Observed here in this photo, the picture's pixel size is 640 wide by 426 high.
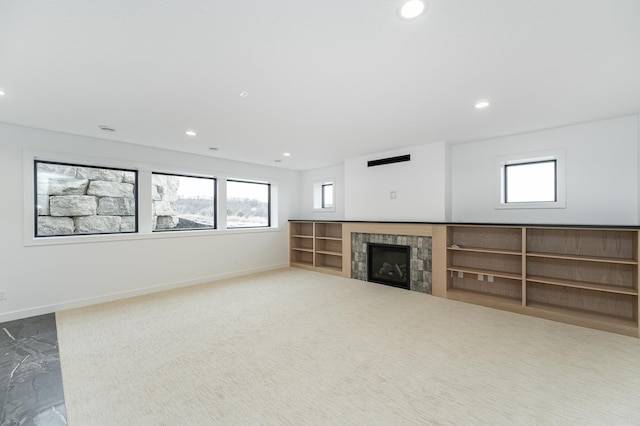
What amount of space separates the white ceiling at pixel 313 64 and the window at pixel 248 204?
102 inches

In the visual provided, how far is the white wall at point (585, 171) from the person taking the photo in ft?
11.2

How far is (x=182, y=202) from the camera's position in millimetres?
5414

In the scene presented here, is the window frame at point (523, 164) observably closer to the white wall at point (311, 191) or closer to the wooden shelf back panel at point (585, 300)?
the wooden shelf back panel at point (585, 300)

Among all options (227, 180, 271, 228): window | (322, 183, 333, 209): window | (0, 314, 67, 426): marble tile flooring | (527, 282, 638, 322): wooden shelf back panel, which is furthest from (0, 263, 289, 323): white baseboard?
(527, 282, 638, 322): wooden shelf back panel

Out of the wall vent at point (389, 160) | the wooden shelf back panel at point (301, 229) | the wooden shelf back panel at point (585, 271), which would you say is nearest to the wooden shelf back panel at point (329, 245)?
the wooden shelf back panel at point (301, 229)

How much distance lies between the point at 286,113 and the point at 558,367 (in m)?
3.64

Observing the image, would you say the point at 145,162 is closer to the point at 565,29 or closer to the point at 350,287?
the point at 350,287

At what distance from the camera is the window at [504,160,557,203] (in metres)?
3.99

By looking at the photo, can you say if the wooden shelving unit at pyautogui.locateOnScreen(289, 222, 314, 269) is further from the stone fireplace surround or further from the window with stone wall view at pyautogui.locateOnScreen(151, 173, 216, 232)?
the stone fireplace surround

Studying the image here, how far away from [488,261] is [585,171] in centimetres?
172

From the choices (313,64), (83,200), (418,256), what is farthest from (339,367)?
(83,200)

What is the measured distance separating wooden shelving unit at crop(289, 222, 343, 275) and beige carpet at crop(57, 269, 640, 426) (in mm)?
2535

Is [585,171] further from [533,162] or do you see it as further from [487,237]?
[487,237]

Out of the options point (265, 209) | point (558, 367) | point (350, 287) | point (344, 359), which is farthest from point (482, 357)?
point (265, 209)
